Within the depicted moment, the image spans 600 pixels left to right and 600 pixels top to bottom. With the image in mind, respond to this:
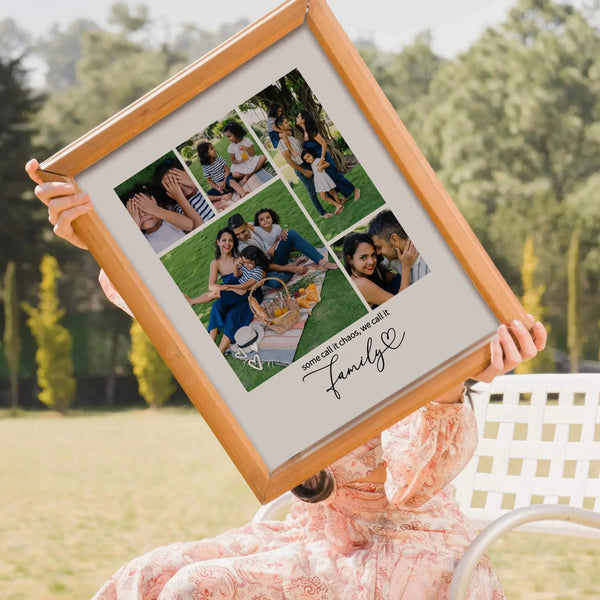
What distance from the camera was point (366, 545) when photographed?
1.60 metres

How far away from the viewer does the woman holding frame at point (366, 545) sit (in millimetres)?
1455

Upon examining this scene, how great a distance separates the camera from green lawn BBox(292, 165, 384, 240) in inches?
47.0

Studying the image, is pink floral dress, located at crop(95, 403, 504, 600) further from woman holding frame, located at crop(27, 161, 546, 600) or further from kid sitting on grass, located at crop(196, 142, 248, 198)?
kid sitting on grass, located at crop(196, 142, 248, 198)

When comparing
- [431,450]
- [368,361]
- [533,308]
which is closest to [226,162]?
[368,361]

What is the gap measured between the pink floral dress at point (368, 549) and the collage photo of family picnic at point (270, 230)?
370 millimetres

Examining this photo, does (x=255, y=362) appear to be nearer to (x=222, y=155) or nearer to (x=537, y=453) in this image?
(x=222, y=155)

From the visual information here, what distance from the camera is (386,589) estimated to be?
1.46 meters

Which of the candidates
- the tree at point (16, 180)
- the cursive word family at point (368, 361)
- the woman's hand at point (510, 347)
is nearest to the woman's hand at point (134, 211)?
the cursive word family at point (368, 361)

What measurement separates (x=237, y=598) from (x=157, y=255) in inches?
25.4

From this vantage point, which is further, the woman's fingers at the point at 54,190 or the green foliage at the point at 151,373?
the green foliage at the point at 151,373

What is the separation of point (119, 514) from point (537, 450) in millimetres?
4839

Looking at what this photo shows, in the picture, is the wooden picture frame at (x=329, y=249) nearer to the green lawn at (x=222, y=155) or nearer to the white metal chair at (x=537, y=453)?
the green lawn at (x=222, y=155)

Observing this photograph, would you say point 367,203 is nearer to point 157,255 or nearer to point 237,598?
point 157,255

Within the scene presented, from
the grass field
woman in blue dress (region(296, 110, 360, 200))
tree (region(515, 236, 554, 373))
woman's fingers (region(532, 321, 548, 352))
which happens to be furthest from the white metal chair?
tree (region(515, 236, 554, 373))
